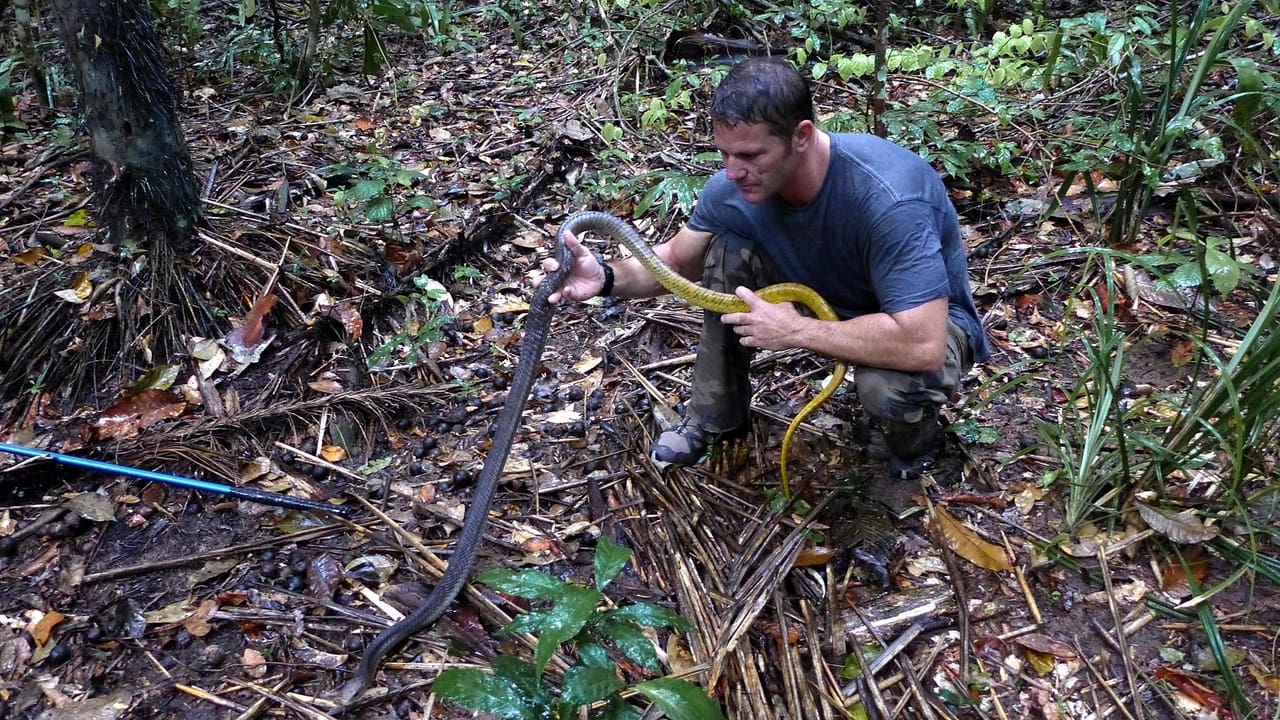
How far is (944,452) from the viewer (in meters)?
3.19

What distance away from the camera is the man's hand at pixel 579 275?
2.80m

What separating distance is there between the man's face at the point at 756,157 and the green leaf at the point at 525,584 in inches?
53.2

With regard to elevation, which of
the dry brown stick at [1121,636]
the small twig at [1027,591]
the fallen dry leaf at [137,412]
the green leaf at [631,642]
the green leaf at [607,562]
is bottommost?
the small twig at [1027,591]

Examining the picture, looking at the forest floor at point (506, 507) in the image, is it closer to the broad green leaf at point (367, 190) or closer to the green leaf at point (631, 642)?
the broad green leaf at point (367, 190)

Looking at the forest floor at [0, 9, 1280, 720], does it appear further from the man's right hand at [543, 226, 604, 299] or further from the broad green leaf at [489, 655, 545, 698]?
the man's right hand at [543, 226, 604, 299]

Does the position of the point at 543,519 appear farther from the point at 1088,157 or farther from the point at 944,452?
the point at 1088,157

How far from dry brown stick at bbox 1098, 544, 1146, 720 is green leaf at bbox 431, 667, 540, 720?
64.6 inches

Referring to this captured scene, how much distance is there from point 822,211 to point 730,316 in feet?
1.52

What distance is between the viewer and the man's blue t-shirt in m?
2.59

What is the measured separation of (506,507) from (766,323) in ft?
4.09

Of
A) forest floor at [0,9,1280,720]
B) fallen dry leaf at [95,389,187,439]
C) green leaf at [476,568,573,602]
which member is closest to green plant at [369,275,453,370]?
forest floor at [0,9,1280,720]

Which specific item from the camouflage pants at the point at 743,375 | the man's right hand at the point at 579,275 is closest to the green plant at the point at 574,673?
the man's right hand at the point at 579,275

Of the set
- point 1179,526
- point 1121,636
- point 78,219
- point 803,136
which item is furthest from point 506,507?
point 78,219

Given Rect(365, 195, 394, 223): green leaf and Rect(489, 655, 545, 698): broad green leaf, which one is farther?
Rect(365, 195, 394, 223): green leaf
